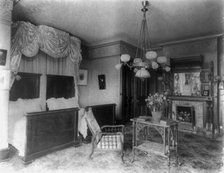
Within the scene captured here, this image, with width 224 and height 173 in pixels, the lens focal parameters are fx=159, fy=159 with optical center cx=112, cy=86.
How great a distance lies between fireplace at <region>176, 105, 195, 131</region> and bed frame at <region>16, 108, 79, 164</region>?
3526mm

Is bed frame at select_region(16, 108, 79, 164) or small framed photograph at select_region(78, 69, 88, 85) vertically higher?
small framed photograph at select_region(78, 69, 88, 85)

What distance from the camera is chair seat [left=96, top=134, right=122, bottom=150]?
284cm

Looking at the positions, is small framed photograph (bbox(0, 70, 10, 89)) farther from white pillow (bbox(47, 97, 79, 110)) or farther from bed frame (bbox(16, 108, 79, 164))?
white pillow (bbox(47, 97, 79, 110))

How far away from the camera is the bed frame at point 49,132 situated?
117 inches

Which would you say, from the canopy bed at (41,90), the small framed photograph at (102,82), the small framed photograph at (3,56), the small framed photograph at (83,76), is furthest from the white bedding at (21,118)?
the small framed photograph at (102,82)

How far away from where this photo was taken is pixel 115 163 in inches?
116

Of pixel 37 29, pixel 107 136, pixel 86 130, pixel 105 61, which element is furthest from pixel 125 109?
pixel 37 29

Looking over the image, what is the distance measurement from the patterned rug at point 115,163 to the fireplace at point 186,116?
1.48m

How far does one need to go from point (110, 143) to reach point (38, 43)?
3153 mm

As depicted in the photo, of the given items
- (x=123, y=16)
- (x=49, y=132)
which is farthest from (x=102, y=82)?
(x=49, y=132)

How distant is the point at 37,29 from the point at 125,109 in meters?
3.98

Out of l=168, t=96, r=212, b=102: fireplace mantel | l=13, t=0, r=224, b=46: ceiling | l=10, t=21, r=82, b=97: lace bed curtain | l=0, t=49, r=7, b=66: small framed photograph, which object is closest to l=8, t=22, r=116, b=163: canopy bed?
l=10, t=21, r=82, b=97: lace bed curtain

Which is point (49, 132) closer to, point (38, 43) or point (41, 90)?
point (41, 90)

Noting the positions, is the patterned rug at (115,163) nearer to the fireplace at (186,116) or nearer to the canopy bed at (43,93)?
the canopy bed at (43,93)
